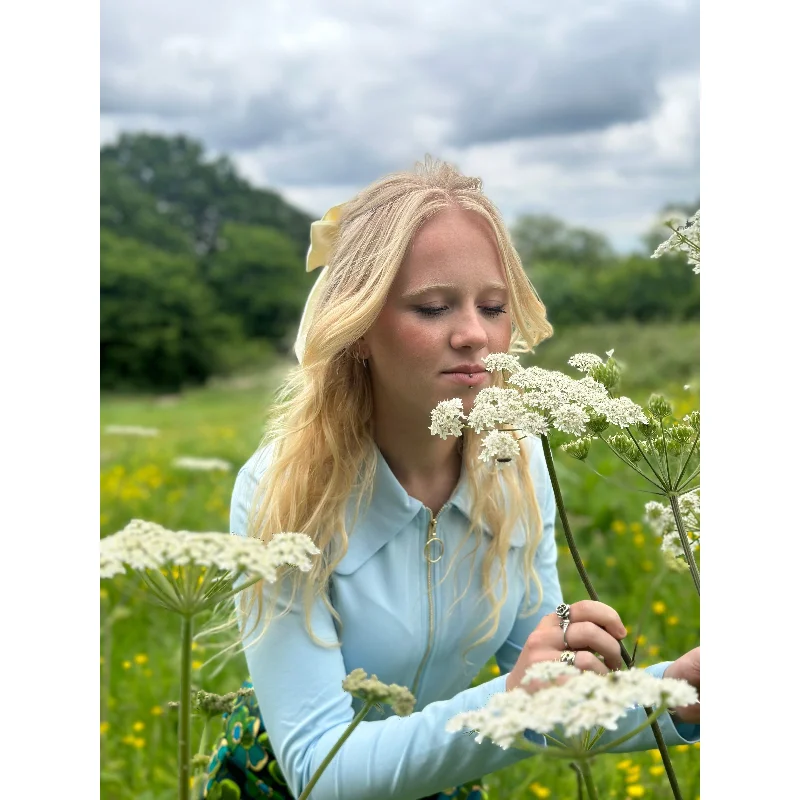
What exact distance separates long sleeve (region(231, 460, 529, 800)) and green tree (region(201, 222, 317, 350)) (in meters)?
8.04

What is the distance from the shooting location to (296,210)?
10094 millimetres

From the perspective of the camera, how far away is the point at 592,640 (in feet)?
2.60

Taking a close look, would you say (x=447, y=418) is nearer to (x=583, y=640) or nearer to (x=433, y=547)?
(x=583, y=640)

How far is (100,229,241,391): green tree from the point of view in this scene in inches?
210

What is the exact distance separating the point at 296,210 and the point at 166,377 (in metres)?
5.00

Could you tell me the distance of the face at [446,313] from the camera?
3.17 ft

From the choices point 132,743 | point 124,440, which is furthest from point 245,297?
point 132,743

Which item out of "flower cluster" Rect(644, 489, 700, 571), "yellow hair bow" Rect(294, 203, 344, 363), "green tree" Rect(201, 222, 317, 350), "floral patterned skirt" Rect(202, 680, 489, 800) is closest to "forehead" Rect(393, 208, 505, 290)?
"yellow hair bow" Rect(294, 203, 344, 363)

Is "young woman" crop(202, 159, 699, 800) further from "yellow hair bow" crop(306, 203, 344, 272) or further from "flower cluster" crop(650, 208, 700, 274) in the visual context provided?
"flower cluster" crop(650, 208, 700, 274)

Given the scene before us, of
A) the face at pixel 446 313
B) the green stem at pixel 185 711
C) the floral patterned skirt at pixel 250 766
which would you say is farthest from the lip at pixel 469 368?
the floral patterned skirt at pixel 250 766

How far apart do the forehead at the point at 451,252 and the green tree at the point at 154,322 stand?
3.64 metres
